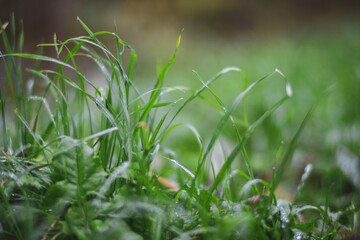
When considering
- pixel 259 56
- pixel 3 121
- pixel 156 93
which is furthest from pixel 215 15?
pixel 3 121

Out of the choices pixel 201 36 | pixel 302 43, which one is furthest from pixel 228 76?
pixel 201 36

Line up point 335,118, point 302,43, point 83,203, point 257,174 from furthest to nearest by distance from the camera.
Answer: point 302,43
point 335,118
point 257,174
point 83,203

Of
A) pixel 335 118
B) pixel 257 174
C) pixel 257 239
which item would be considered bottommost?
pixel 257 174

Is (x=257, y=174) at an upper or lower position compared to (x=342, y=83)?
lower

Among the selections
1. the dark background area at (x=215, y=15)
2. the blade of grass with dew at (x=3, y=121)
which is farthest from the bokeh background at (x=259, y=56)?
the blade of grass with dew at (x=3, y=121)

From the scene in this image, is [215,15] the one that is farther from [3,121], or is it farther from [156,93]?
[3,121]

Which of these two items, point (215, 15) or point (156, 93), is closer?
point (156, 93)

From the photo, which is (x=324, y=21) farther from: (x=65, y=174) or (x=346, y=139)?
(x=65, y=174)

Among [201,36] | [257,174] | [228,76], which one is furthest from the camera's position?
[201,36]

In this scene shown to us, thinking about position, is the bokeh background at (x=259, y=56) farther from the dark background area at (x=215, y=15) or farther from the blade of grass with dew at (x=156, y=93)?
the blade of grass with dew at (x=156, y=93)
